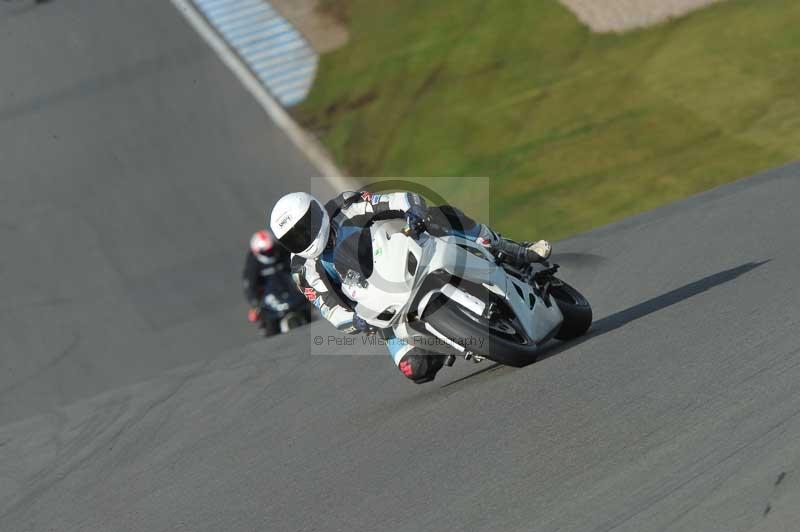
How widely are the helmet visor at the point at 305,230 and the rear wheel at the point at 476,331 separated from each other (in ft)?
2.96

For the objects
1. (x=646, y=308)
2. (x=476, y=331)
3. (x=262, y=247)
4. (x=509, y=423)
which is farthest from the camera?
(x=262, y=247)

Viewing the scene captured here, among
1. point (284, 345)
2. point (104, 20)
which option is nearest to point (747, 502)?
point (284, 345)

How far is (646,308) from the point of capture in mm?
7965

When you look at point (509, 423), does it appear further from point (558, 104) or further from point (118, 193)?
point (118, 193)

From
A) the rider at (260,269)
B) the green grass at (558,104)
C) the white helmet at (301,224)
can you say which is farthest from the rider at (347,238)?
the green grass at (558,104)

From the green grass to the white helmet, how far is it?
8.09 meters

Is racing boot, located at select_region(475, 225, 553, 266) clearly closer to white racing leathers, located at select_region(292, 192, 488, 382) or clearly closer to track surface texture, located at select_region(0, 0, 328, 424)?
white racing leathers, located at select_region(292, 192, 488, 382)

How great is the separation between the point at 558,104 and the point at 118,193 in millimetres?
7321

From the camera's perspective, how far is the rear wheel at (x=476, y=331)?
6215mm

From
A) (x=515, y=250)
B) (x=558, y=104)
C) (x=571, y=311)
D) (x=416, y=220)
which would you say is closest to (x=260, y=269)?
(x=558, y=104)

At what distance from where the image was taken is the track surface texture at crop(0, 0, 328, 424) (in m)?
14.3

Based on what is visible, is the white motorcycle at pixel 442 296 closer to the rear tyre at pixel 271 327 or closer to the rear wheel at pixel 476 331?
the rear wheel at pixel 476 331

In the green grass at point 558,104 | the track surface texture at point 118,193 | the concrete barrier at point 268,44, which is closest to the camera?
the track surface texture at point 118,193

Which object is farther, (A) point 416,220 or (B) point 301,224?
(B) point 301,224
